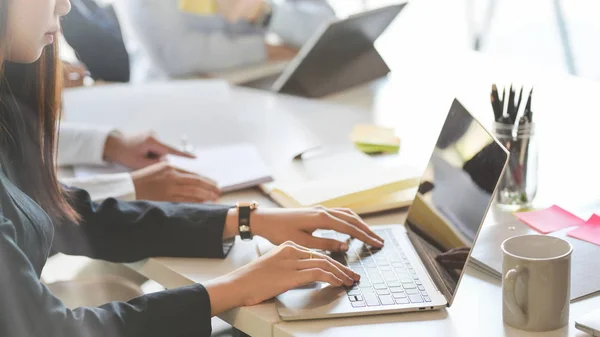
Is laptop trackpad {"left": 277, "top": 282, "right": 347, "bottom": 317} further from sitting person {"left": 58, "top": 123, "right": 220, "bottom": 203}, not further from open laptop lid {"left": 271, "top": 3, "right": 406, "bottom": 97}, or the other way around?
open laptop lid {"left": 271, "top": 3, "right": 406, "bottom": 97}

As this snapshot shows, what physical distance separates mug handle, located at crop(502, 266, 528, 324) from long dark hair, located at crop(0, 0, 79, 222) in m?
0.74

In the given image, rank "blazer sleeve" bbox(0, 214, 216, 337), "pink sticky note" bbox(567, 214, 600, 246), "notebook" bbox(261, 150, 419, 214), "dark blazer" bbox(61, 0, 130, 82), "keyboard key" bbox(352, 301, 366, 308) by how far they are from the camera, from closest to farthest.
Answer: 1. "blazer sleeve" bbox(0, 214, 216, 337)
2. "keyboard key" bbox(352, 301, 366, 308)
3. "pink sticky note" bbox(567, 214, 600, 246)
4. "notebook" bbox(261, 150, 419, 214)
5. "dark blazer" bbox(61, 0, 130, 82)

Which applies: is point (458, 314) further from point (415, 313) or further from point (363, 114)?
point (363, 114)

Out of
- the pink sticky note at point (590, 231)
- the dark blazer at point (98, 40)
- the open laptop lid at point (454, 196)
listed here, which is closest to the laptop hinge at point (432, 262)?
the open laptop lid at point (454, 196)

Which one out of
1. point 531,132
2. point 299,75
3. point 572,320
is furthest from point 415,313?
point 299,75

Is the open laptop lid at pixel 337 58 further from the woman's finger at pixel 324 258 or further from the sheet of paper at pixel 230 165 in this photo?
the woman's finger at pixel 324 258

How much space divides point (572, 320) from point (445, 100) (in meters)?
1.11

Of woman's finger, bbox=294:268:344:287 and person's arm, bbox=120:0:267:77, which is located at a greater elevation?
person's arm, bbox=120:0:267:77

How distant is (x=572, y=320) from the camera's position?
1.03m

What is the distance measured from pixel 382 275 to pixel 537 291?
0.84 ft

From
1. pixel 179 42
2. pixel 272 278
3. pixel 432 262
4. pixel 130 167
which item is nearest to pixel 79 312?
pixel 272 278

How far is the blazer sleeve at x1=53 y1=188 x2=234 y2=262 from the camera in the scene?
1329mm

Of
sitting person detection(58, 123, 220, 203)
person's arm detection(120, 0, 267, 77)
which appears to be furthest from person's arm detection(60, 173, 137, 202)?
person's arm detection(120, 0, 267, 77)

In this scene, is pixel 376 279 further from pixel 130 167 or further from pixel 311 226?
pixel 130 167
